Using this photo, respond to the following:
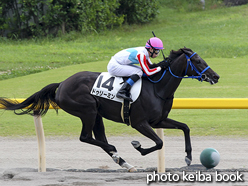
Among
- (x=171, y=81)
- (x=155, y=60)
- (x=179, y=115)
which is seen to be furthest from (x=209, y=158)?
(x=155, y=60)

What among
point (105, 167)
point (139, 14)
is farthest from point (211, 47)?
point (105, 167)

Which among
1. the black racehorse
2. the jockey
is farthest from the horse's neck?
the jockey

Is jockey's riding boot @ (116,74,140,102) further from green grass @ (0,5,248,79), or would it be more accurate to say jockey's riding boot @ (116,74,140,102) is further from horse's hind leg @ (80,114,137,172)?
green grass @ (0,5,248,79)

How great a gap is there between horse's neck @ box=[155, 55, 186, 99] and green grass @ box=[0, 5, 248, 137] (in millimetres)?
2559

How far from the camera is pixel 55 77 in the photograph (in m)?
11.5

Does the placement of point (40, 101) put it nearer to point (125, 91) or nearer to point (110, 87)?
point (110, 87)

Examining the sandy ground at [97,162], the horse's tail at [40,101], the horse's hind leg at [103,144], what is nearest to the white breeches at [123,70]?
the horse's hind leg at [103,144]

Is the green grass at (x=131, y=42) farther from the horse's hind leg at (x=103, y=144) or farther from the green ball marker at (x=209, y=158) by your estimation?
the green ball marker at (x=209, y=158)

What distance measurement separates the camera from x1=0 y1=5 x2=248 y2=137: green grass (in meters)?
7.45

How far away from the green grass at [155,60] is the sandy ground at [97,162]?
0.58 meters

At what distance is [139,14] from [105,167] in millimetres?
17171

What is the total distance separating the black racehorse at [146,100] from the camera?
4.43 meters

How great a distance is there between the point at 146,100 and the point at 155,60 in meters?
8.72

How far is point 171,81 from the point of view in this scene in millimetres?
4516
